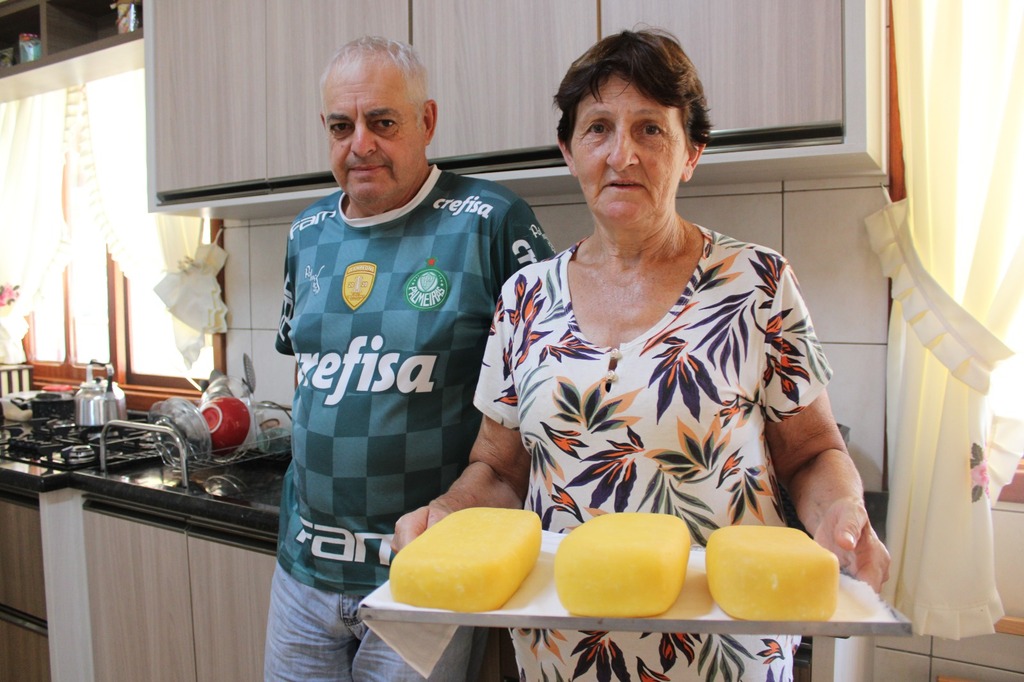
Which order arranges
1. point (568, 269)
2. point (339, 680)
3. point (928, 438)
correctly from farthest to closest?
point (928, 438), point (339, 680), point (568, 269)

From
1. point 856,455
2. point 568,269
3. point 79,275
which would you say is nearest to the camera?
point 568,269

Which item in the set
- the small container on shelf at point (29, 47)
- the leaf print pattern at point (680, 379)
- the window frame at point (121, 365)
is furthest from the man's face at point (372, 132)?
the small container on shelf at point (29, 47)

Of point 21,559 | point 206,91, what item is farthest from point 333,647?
point 206,91

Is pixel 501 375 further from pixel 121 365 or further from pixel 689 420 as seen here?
pixel 121 365

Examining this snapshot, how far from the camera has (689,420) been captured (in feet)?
2.67

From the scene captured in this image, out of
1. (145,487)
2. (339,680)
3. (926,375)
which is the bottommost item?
(339,680)

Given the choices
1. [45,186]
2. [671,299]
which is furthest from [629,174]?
[45,186]

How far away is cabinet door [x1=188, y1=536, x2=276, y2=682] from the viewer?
1500 millimetres

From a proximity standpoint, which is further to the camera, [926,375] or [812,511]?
[926,375]

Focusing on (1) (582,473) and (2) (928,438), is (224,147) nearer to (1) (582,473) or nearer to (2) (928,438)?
(1) (582,473)

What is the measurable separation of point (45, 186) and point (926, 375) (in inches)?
125

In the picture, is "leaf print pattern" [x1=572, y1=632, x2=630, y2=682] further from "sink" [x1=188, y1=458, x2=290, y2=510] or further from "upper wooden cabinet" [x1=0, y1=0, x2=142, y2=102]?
"upper wooden cabinet" [x1=0, y1=0, x2=142, y2=102]

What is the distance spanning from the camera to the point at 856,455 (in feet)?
4.90

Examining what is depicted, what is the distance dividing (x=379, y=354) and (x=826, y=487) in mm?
670
